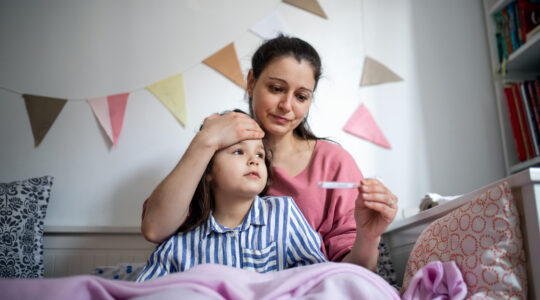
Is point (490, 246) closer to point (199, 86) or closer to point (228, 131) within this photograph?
point (228, 131)

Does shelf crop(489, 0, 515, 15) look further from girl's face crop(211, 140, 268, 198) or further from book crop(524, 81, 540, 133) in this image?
girl's face crop(211, 140, 268, 198)

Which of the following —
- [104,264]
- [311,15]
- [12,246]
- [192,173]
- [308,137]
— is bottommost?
[104,264]

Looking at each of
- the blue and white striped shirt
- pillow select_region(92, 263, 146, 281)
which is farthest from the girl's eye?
pillow select_region(92, 263, 146, 281)

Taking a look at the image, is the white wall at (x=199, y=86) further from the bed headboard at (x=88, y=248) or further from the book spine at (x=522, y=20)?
the book spine at (x=522, y=20)

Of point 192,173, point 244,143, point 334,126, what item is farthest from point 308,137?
point 192,173

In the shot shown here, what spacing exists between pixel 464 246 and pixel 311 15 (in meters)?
1.32

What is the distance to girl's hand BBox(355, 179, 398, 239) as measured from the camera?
0.79 meters

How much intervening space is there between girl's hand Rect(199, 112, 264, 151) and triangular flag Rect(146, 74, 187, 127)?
71cm

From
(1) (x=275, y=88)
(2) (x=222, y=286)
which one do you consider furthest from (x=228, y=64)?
(2) (x=222, y=286)

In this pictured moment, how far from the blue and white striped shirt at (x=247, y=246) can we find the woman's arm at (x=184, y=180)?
0.05 meters

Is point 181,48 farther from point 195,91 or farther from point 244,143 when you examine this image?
point 244,143

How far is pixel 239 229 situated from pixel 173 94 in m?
0.89

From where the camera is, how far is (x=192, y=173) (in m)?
0.95

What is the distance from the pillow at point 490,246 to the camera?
0.67 meters
